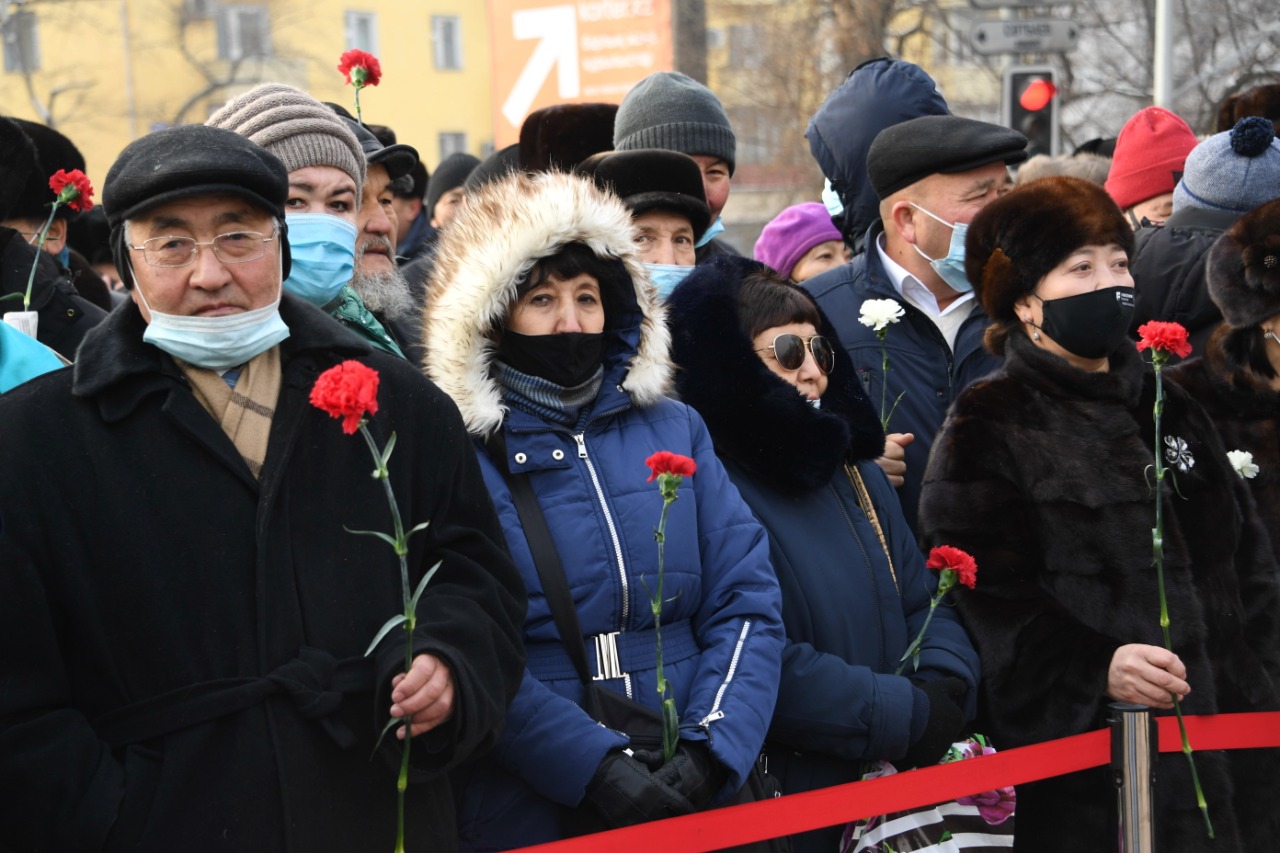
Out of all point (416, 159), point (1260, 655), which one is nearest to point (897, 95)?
point (416, 159)

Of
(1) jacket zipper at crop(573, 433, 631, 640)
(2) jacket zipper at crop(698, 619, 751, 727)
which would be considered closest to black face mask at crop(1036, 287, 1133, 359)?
(2) jacket zipper at crop(698, 619, 751, 727)

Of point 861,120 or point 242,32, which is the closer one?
point 861,120

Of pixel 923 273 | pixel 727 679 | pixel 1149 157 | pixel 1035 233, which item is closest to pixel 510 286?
pixel 727 679

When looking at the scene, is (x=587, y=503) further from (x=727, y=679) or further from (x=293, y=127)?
(x=293, y=127)

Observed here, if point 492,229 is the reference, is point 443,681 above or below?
below

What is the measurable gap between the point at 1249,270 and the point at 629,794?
285cm

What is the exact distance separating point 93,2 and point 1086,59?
23.7m

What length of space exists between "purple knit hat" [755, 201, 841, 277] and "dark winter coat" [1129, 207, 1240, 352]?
4.41 feet

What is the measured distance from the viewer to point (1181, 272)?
218 inches

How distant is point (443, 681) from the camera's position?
280 cm

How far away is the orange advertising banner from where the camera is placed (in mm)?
17766

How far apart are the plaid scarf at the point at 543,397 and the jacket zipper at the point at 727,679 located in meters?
0.60

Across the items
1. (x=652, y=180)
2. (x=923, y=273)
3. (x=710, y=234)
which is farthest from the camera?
(x=710, y=234)

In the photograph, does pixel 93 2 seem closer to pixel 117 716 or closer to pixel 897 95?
pixel 897 95
